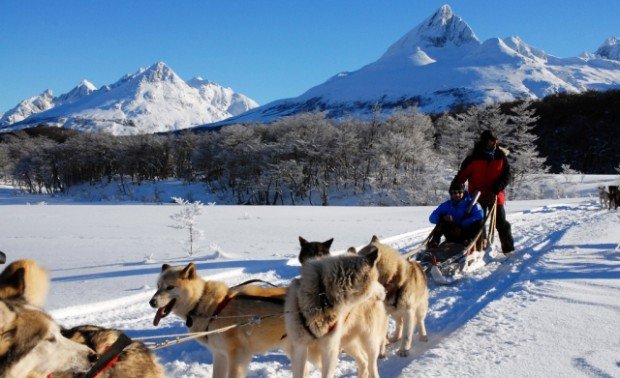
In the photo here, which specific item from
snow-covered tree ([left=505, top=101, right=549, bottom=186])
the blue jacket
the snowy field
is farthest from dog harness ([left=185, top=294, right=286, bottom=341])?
snow-covered tree ([left=505, top=101, right=549, bottom=186])

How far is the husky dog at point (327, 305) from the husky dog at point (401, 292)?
91 centimetres

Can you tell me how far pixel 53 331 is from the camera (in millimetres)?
1984

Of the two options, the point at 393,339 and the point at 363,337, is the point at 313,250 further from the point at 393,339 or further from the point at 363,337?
the point at 393,339

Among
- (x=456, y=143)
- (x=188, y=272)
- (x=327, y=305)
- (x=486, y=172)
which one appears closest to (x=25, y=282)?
(x=188, y=272)

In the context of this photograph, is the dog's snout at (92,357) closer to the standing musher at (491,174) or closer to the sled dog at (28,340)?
the sled dog at (28,340)

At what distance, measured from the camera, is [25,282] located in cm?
232

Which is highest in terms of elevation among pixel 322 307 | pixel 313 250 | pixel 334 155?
pixel 334 155

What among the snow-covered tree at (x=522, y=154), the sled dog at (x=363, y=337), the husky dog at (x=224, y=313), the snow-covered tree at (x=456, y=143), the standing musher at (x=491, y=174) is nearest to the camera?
the sled dog at (x=363, y=337)

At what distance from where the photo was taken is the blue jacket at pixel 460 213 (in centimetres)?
757

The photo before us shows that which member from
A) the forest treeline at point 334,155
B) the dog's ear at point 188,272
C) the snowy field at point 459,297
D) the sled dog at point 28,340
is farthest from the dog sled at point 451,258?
the forest treeline at point 334,155

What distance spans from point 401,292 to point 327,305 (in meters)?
1.32

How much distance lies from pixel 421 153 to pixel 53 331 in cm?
5103

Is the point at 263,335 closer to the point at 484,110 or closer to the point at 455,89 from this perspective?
the point at 484,110

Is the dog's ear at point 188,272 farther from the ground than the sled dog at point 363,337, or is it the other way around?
the dog's ear at point 188,272
